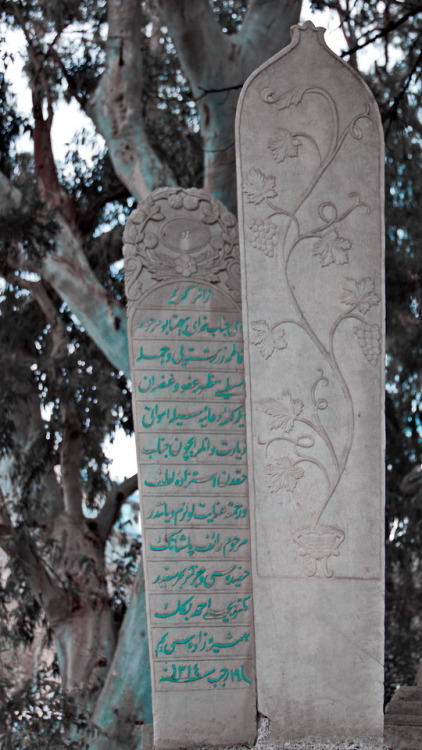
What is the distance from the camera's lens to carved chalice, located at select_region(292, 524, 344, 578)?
4891mm

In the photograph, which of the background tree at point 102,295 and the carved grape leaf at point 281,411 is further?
the background tree at point 102,295

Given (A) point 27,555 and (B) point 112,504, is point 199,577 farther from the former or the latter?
(B) point 112,504

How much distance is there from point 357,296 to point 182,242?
0.91 meters

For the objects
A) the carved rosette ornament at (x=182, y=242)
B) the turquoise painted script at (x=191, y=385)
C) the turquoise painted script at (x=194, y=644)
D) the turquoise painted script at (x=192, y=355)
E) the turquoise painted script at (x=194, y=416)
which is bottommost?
the turquoise painted script at (x=194, y=644)

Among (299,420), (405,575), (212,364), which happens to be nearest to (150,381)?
(212,364)

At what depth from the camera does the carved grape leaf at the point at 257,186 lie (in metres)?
5.08

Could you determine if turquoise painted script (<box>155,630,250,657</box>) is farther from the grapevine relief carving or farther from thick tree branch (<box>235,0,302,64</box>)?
thick tree branch (<box>235,0,302,64</box>)

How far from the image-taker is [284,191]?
5.11m

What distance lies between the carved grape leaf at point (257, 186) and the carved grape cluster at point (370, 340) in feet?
2.22

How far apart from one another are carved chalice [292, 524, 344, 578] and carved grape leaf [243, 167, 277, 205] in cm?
138

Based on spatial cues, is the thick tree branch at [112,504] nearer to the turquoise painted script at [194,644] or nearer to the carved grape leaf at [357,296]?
the turquoise painted script at [194,644]

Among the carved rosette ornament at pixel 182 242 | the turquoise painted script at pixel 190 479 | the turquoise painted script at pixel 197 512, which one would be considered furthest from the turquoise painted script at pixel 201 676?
the carved rosette ornament at pixel 182 242

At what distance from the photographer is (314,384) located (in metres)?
5.00

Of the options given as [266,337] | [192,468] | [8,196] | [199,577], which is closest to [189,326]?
[266,337]
